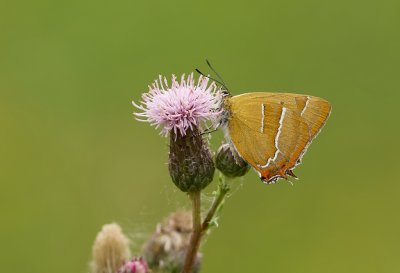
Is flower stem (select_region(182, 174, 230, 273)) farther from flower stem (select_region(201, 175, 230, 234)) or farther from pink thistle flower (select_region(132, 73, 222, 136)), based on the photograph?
pink thistle flower (select_region(132, 73, 222, 136))

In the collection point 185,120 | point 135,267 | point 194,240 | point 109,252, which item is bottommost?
point 109,252

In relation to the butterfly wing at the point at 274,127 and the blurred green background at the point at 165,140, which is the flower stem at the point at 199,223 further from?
the blurred green background at the point at 165,140

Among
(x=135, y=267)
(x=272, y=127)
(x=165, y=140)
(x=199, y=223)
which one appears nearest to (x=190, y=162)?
(x=199, y=223)

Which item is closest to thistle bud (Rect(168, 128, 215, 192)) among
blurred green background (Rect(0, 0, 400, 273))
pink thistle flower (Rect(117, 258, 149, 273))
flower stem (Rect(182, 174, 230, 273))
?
flower stem (Rect(182, 174, 230, 273))

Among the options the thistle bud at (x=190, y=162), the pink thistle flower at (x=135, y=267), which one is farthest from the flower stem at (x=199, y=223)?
the pink thistle flower at (x=135, y=267)

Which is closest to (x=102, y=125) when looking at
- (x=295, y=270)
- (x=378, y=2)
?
(x=295, y=270)

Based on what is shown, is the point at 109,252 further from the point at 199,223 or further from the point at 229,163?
the point at 229,163
